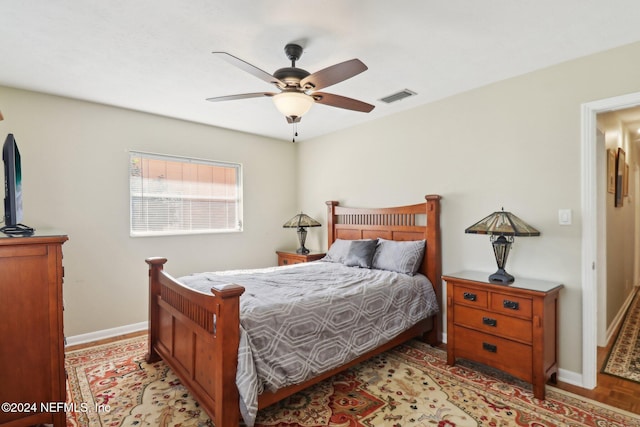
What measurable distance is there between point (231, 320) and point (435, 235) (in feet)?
7.49

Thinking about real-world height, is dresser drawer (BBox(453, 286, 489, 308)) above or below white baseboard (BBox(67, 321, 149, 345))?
above

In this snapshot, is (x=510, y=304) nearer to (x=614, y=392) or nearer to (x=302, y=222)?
(x=614, y=392)

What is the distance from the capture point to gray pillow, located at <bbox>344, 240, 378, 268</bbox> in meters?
3.58

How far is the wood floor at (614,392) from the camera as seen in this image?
7.40 ft

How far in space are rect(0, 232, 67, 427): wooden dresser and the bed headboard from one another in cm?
300

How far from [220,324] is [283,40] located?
1.86 metres

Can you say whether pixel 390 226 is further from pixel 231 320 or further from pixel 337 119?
pixel 231 320

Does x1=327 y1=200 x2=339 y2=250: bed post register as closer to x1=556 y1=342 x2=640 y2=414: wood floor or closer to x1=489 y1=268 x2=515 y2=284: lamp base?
x1=489 y1=268 x2=515 y2=284: lamp base

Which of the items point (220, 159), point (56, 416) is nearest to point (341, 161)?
point (220, 159)

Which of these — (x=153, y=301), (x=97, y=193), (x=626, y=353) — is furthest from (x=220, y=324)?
(x=626, y=353)

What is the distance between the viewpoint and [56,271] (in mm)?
1957

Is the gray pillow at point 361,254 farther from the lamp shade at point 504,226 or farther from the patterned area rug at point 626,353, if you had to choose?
the patterned area rug at point 626,353

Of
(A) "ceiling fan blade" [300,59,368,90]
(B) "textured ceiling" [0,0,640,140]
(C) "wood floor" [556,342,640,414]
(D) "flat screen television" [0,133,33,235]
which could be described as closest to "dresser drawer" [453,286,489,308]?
(C) "wood floor" [556,342,640,414]

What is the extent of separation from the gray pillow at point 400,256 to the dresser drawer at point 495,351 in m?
0.73
